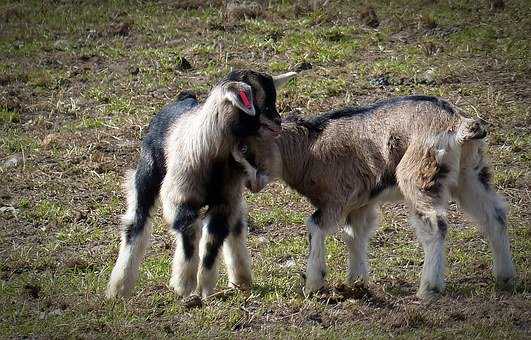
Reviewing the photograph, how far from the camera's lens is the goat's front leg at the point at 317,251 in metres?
8.98

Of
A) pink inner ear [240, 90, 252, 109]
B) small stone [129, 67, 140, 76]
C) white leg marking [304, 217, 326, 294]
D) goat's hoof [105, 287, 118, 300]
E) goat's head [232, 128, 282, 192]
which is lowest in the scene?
goat's hoof [105, 287, 118, 300]

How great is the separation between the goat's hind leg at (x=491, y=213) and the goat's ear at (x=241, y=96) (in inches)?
75.0

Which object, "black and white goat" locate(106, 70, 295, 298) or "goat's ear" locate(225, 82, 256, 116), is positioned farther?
"black and white goat" locate(106, 70, 295, 298)

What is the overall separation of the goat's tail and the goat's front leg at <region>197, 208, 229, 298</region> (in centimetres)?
197

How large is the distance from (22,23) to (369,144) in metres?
8.92

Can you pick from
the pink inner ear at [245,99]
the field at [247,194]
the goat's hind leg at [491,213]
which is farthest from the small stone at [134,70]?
the goat's hind leg at [491,213]

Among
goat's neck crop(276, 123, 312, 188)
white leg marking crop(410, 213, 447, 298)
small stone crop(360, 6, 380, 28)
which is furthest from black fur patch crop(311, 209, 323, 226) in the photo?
small stone crop(360, 6, 380, 28)

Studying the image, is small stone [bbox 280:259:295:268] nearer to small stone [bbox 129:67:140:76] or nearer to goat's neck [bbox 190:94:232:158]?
goat's neck [bbox 190:94:232:158]

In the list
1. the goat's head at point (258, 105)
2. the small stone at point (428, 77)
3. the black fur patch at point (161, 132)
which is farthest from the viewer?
the small stone at point (428, 77)

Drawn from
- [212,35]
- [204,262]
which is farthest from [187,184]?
[212,35]

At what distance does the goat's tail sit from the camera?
8.70 m

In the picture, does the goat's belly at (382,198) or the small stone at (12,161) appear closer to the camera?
the goat's belly at (382,198)

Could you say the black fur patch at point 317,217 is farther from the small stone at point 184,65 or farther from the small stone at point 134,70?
the small stone at point 134,70

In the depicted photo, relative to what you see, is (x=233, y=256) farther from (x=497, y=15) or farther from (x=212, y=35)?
(x=497, y=15)
